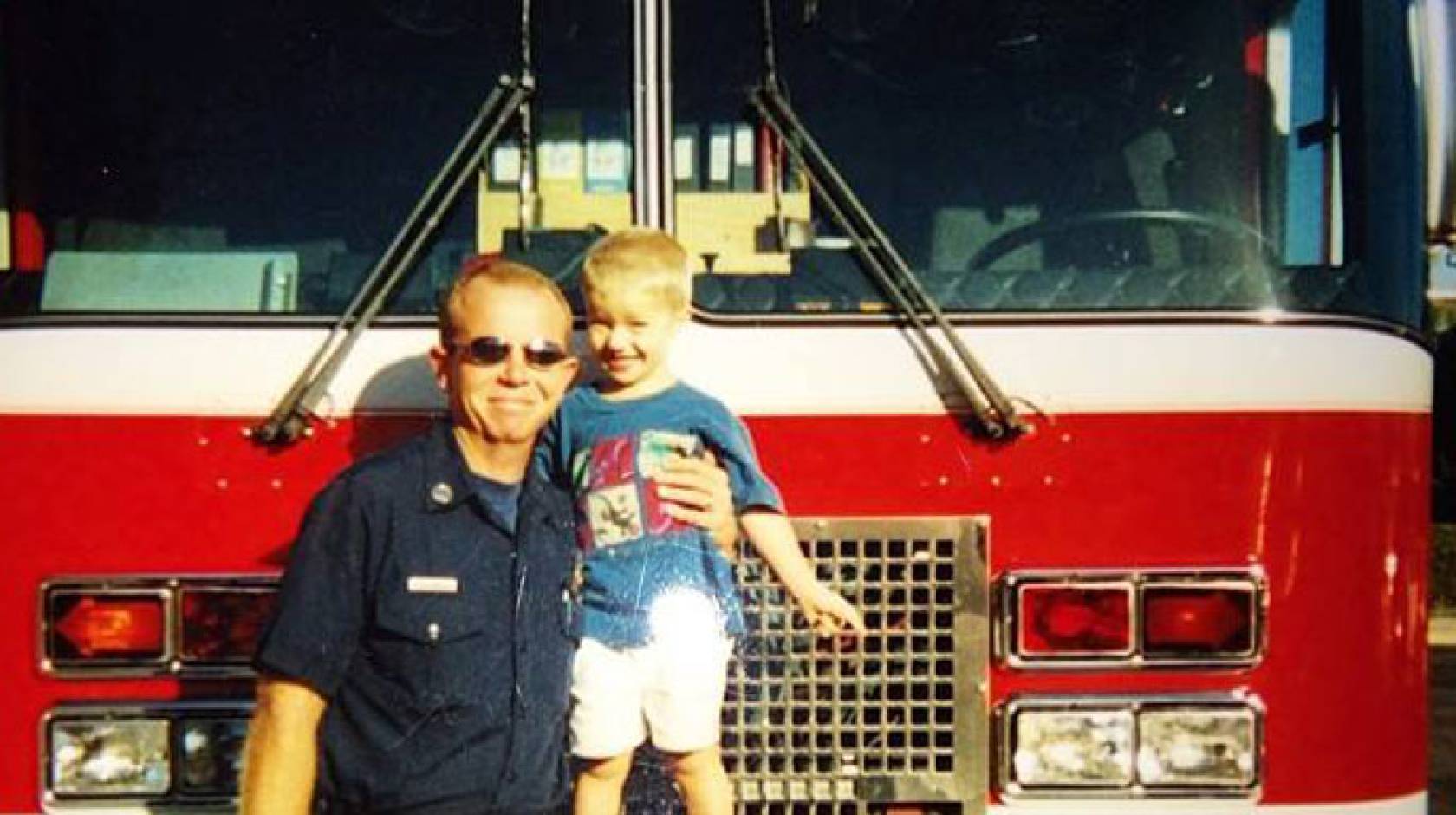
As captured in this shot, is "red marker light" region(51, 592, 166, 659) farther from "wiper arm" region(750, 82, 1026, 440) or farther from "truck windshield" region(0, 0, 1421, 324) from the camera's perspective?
"wiper arm" region(750, 82, 1026, 440)

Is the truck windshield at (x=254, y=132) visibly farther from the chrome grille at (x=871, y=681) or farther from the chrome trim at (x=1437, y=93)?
the chrome trim at (x=1437, y=93)

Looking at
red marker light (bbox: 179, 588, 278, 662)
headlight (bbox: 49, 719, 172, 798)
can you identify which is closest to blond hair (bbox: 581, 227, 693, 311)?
red marker light (bbox: 179, 588, 278, 662)

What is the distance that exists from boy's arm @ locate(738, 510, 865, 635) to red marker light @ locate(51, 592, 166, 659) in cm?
104

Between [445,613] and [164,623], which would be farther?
[164,623]

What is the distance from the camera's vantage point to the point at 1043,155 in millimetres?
3996

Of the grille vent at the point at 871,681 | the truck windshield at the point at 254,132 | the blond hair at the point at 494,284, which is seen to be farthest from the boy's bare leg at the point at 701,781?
the truck windshield at the point at 254,132

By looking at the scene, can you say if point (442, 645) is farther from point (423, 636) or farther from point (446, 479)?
point (446, 479)

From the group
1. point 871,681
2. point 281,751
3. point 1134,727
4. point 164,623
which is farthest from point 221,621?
point 1134,727

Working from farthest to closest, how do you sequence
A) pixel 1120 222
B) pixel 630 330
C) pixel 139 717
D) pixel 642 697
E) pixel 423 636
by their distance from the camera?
pixel 1120 222 < pixel 139 717 < pixel 642 697 < pixel 630 330 < pixel 423 636

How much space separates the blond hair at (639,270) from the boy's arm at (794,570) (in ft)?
1.28

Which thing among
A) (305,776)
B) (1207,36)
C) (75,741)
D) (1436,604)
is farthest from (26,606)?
(1436,604)

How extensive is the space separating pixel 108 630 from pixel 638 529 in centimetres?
→ 98

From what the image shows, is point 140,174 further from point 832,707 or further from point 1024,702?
point 1024,702

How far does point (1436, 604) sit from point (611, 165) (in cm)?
1283
